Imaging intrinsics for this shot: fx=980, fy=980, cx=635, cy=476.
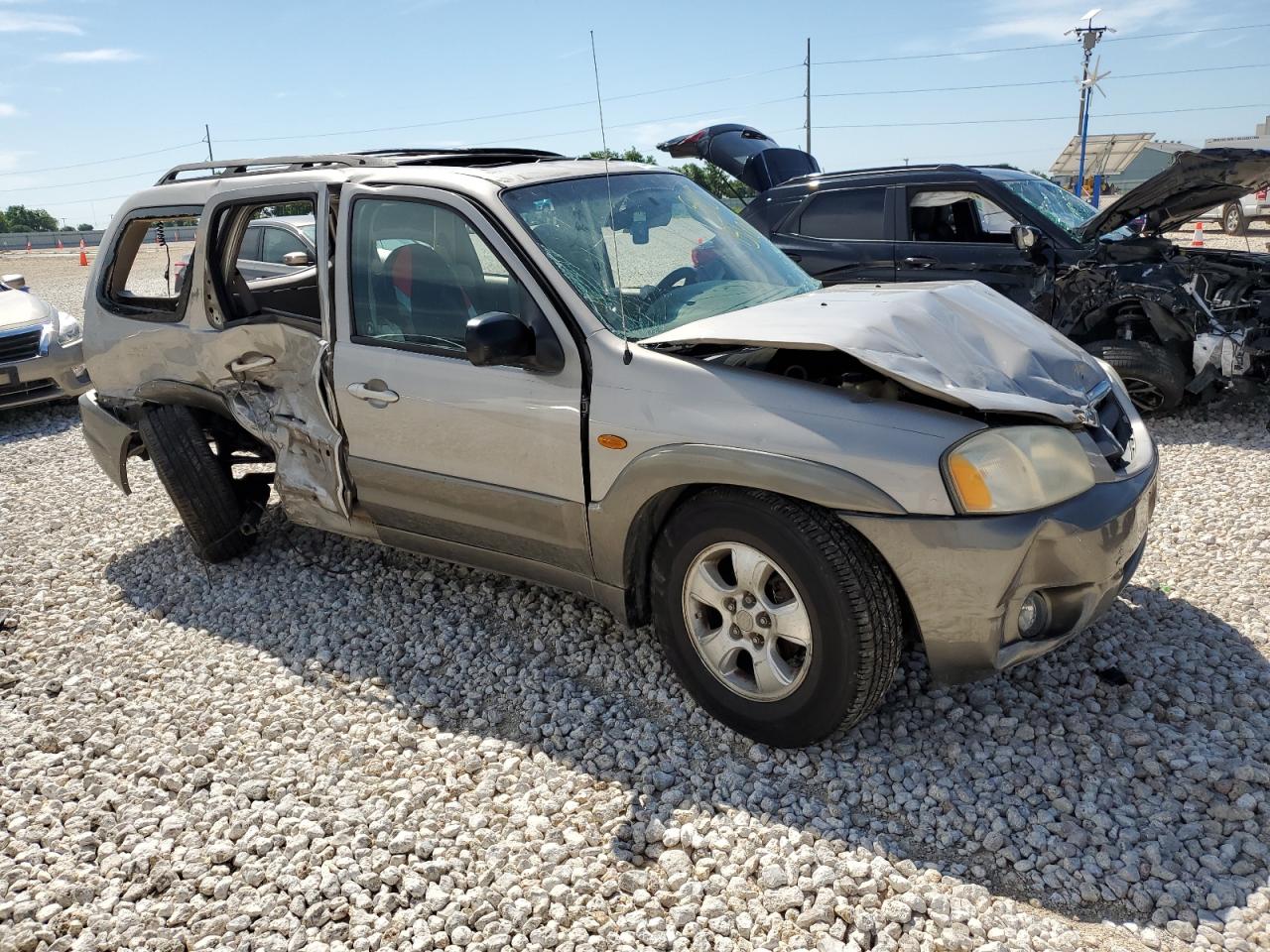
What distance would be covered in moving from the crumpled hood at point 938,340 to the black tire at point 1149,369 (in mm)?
3248

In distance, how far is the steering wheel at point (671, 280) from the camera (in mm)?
3666

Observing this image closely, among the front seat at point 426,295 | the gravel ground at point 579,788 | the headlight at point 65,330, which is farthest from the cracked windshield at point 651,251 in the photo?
the headlight at point 65,330

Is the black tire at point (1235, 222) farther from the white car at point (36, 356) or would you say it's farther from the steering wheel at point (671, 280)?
the white car at point (36, 356)

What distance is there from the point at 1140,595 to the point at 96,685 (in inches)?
173

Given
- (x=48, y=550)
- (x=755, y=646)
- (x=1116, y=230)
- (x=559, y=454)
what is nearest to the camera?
(x=755, y=646)

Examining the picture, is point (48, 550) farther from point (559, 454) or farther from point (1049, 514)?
point (1049, 514)

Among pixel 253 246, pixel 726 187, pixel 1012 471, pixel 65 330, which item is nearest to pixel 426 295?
pixel 1012 471

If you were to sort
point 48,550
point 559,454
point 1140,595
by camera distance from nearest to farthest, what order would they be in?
point 559,454 < point 1140,595 < point 48,550

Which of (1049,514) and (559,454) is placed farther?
(559,454)

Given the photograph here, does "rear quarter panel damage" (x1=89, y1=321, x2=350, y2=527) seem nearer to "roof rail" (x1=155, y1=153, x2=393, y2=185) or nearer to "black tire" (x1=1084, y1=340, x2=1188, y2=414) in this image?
"roof rail" (x1=155, y1=153, x2=393, y2=185)

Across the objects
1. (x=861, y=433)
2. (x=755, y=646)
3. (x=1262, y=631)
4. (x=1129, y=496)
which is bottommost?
(x=1262, y=631)

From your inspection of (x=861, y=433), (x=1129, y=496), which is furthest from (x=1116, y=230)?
(x=861, y=433)

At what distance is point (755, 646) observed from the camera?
3.21 metres

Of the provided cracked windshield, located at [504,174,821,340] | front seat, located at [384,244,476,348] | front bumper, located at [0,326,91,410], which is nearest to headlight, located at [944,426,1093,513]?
cracked windshield, located at [504,174,821,340]
